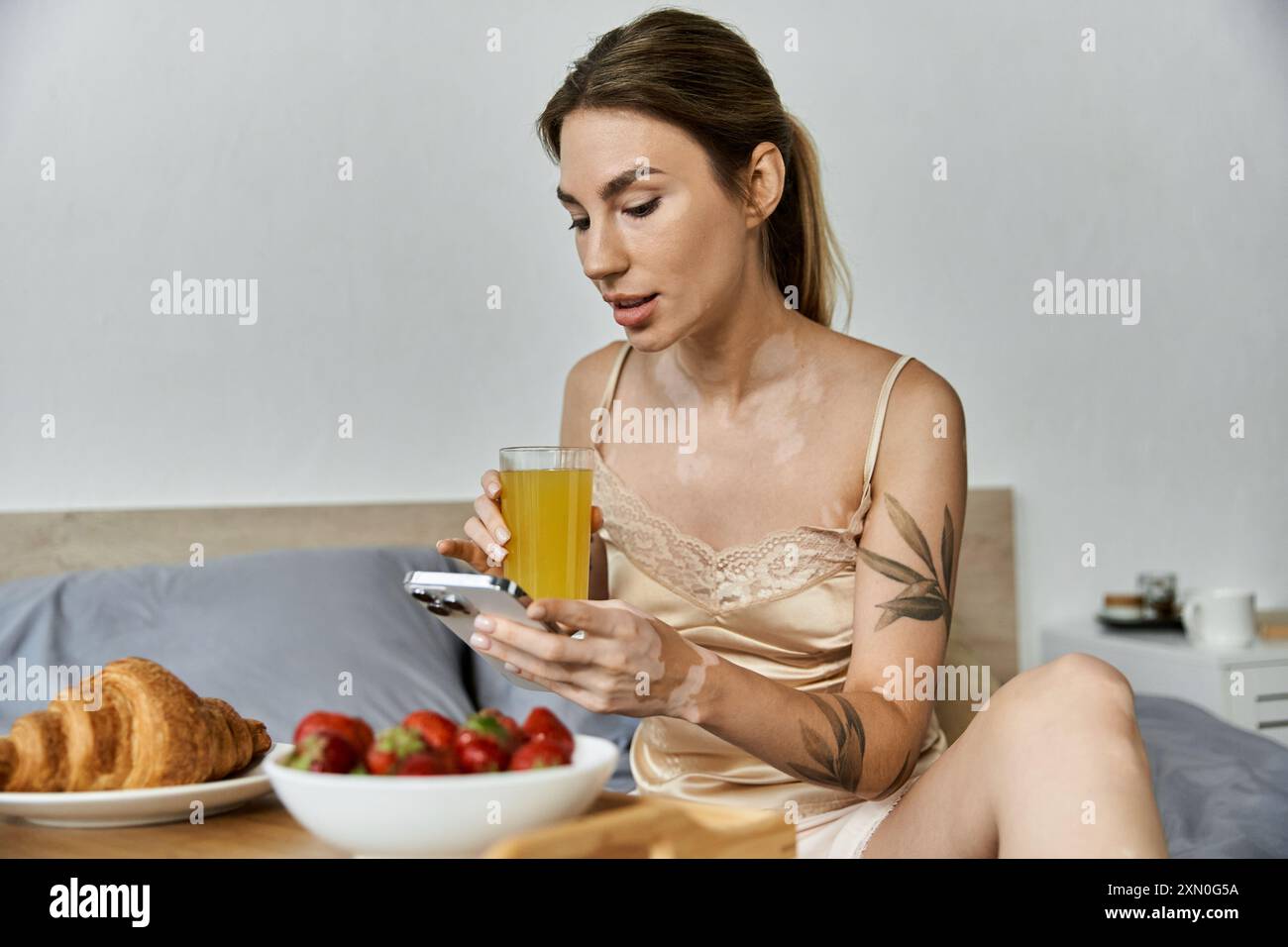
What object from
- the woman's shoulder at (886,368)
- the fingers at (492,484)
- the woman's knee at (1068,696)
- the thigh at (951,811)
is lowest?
the thigh at (951,811)

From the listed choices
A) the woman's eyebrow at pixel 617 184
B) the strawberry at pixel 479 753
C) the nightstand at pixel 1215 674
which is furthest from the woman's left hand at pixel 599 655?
the nightstand at pixel 1215 674

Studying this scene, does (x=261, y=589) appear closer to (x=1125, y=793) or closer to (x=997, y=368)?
(x=1125, y=793)

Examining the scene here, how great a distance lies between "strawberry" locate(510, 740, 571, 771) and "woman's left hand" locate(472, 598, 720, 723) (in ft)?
0.33

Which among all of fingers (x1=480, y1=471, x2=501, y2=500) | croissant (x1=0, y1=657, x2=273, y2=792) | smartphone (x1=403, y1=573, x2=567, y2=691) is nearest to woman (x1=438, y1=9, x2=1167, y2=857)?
fingers (x1=480, y1=471, x2=501, y2=500)

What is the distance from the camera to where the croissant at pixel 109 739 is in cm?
70

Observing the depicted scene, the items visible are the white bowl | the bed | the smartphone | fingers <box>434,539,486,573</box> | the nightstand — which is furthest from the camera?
the nightstand

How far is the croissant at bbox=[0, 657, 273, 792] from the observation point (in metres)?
0.70

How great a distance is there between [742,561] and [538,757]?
0.63 metres

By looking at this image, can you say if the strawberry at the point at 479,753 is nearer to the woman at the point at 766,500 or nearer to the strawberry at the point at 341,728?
the strawberry at the point at 341,728

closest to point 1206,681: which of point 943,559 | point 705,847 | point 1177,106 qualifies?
point 1177,106

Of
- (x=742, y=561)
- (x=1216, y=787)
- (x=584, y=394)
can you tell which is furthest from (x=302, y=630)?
(x=1216, y=787)

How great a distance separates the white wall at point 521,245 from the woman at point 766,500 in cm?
65

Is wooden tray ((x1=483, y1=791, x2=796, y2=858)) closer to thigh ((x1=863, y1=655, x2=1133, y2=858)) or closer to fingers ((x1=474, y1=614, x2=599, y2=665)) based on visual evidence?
fingers ((x1=474, y1=614, x2=599, y2=665))

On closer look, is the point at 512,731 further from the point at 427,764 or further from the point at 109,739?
the point at 109,739
